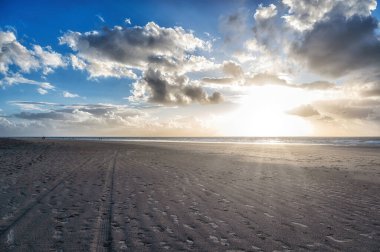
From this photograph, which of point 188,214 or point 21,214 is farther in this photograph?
point 188,214

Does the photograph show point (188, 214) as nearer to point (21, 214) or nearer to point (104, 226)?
point (104, 226)

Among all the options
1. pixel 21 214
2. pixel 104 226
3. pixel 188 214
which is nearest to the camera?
pixel 104 226

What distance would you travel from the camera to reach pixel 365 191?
10359 mm

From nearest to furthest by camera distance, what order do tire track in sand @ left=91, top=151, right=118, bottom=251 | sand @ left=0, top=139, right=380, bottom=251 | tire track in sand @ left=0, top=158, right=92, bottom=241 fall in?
tire track in sand @ left=91, top=151, right=118, bottom=251, sand @ left=0, top=139, right=380, bottom=251, tire track in sand @ left=0, top=158, right=92, bottom=241

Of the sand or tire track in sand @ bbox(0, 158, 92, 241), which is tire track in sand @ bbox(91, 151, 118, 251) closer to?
the sand

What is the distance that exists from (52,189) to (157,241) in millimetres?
6774

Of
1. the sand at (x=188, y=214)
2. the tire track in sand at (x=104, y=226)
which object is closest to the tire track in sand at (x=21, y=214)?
the sand at (x=188, y=214)

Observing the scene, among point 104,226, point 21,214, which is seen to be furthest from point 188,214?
point 21,214

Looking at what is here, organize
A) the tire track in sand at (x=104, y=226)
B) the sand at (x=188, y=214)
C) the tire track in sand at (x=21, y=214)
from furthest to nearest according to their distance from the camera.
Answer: the tire track in sand at (x=21, y=214) < the sand at (x=188, y=214) < the tire track in sand at (x=104, y=226)

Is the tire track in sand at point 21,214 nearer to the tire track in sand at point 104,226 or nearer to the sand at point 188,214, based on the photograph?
the sand at point 188,214

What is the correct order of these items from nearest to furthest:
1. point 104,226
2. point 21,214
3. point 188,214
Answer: point 104,226 < point 21,214 < point 188,214

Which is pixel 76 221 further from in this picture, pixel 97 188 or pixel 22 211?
pixel 97 188

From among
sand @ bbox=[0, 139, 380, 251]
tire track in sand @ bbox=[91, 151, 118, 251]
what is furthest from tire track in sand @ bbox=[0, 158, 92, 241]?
tire track in sand @ bbox=[91, 151, 118, 251]

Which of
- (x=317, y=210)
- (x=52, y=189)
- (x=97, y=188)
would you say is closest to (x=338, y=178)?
(x=317, y=210)
